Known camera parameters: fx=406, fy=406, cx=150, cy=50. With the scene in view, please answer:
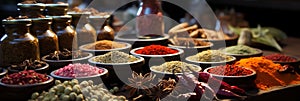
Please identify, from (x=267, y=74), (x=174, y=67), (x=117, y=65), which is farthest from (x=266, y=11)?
(x=117, y=65)

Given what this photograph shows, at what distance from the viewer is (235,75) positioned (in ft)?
5.93

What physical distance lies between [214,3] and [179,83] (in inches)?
159

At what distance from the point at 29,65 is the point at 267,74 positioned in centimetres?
110

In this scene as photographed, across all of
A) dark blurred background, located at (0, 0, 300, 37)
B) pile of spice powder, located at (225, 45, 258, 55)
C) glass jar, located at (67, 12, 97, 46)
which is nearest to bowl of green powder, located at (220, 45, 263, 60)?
pile of spice powder, located at (225, 45, 258, 55)

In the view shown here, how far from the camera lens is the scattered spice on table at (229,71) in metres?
1.82

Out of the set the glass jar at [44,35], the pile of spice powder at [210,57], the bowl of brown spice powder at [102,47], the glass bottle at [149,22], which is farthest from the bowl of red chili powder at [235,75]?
the glass jar at [44,35]

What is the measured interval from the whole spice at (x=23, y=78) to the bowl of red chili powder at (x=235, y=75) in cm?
75

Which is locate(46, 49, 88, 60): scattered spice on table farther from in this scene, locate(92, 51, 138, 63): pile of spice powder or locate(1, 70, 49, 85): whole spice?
locate(1, 70, 49, 85): whole spice

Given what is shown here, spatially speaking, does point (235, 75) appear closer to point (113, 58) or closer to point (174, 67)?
point (174, 67)

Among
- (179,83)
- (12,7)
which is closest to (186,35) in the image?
(179,83)

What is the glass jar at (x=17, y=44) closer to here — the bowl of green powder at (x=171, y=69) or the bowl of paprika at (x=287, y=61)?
the bowl of green powder at (x=171, y=69)

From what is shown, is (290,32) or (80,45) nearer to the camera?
(80,45)

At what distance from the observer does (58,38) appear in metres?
1.99

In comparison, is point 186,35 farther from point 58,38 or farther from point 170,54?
point 58,38
